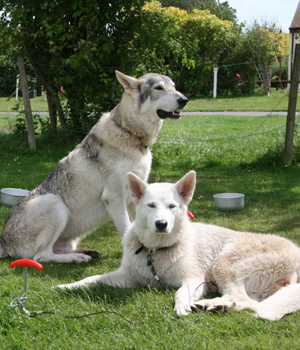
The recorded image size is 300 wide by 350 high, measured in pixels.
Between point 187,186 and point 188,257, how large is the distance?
61 centimetres

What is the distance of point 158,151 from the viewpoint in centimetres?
1098

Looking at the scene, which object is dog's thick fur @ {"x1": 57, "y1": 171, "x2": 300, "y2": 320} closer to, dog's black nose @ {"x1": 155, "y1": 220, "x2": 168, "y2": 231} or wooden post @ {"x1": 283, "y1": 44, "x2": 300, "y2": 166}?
dog's black nose @ {"x1": 155, "y1": 220, "x2": 168, "y2": 231}

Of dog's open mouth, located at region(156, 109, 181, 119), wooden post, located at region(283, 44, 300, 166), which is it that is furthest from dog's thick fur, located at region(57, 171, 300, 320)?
wooden post, located at region(283, 44, 300, 166)

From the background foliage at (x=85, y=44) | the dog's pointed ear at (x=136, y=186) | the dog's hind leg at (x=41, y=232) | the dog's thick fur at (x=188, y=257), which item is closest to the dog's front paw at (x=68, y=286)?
the dog's thick fur at (x=188, y=257)

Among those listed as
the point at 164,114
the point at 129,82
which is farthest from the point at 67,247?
the point at 129,82

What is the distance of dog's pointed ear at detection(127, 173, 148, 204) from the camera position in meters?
4.33

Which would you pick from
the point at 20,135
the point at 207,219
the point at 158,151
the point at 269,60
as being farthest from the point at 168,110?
the point at 269,60

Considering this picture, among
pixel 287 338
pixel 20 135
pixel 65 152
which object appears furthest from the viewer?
pixel 20 135

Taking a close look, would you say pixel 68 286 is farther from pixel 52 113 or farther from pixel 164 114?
pixel 52 113

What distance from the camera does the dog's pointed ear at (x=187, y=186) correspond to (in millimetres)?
4371

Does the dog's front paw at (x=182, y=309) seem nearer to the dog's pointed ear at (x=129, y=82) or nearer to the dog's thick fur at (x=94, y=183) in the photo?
the dog's thick fur at (x=94, y=183)

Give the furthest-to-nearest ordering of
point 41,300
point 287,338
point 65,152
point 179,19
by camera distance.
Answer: point 179,19 < point 65,152 < point 41,300 < point 287,338

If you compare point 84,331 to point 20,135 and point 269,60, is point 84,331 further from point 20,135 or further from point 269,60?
point 269,60

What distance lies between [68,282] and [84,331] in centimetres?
122
